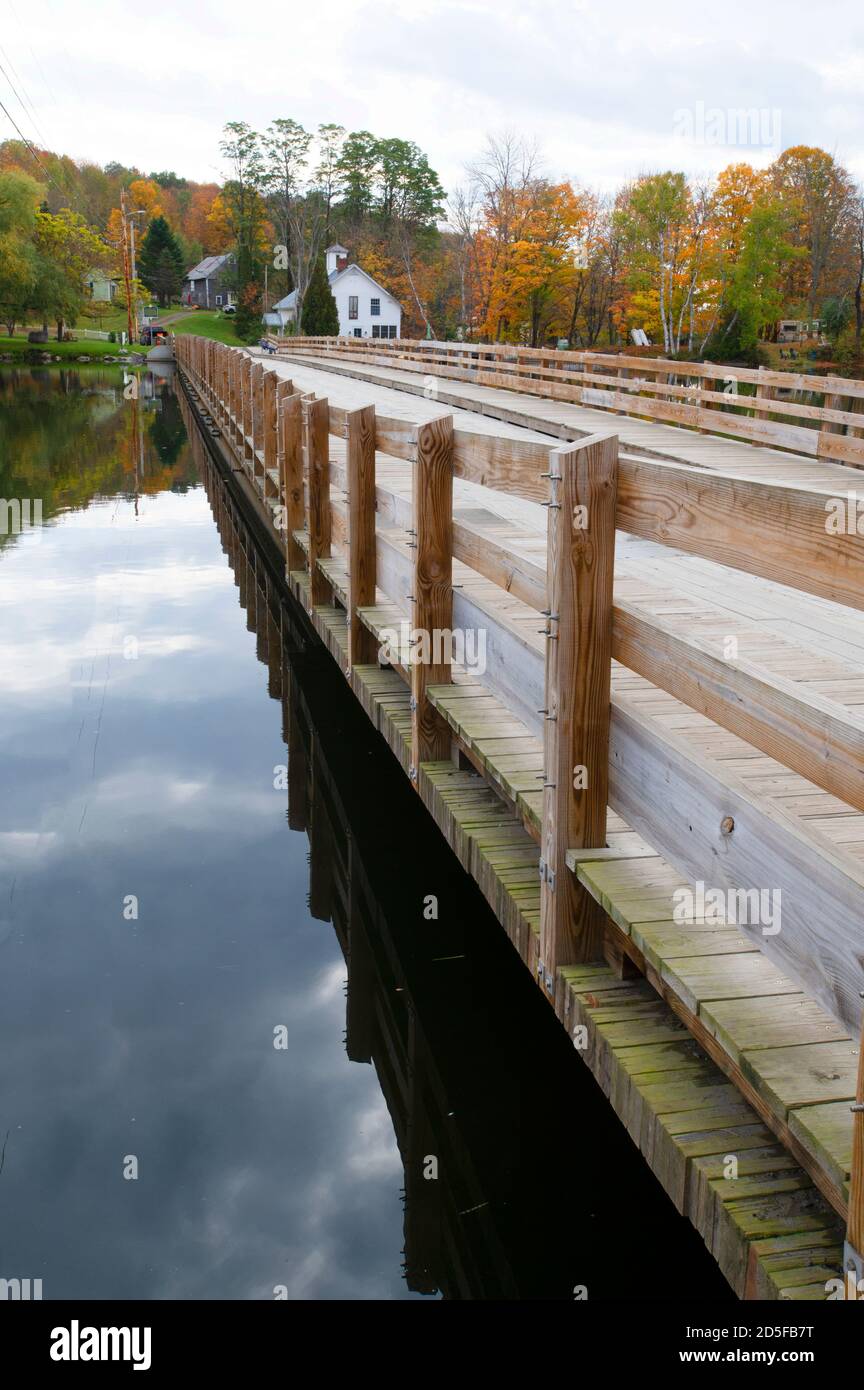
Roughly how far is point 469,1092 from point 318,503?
557 centimetres

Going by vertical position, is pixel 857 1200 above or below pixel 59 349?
below

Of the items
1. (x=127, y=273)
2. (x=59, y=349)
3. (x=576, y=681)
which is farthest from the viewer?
(x=127, y=273)

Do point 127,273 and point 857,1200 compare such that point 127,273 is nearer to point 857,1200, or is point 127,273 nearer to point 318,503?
point 318,503

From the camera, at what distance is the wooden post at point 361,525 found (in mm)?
7156

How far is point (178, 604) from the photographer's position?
547 inches

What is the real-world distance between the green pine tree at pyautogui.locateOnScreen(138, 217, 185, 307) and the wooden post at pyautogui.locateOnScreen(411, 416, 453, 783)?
126 metres

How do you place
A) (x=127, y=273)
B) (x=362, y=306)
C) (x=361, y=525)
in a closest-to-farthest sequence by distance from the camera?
(x=361, y=525)
(x=127, y=273)
(x=362, y=306)

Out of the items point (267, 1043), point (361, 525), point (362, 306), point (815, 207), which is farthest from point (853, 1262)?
point (362, 306)

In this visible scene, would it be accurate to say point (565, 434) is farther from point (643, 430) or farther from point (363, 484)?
point (363, 484)

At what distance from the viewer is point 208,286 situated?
129m

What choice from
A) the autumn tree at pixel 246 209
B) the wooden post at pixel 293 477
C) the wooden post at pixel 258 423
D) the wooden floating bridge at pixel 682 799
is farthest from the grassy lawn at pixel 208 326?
the wooden floating bridge at pixel 682 799

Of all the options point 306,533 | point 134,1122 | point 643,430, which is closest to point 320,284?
point 643,430
